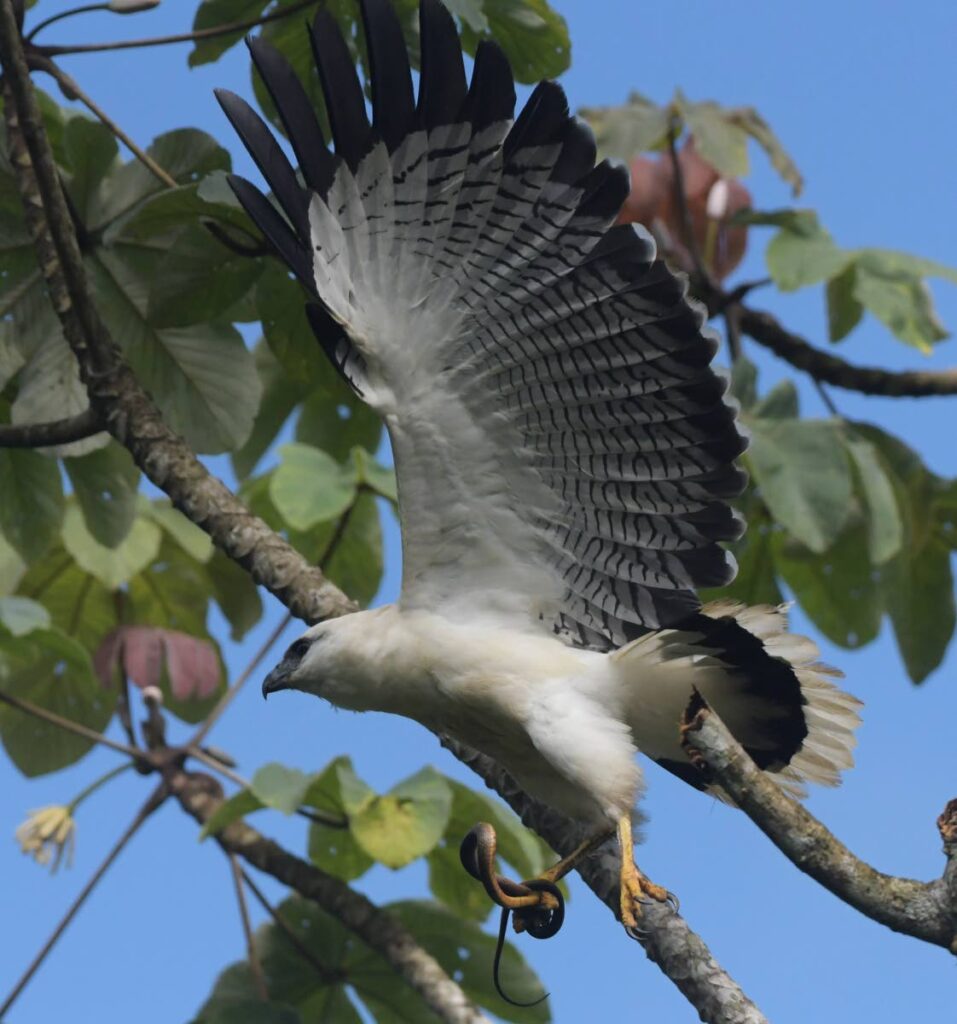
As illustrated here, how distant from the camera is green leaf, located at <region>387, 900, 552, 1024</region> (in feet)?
15.8

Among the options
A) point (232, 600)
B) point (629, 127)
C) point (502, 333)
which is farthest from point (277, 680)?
point (629, 127)

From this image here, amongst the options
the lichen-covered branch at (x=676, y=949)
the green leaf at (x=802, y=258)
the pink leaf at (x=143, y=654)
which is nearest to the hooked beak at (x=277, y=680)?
the lichen-covered branch at (x=676, y=949)

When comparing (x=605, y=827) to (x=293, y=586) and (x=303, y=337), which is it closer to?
(x=293, y=586)

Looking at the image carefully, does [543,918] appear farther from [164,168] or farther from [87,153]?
[87,153]

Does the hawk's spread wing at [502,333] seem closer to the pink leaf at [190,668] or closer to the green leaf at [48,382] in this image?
the green leaf at [48,382]

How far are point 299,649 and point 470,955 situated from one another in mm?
1668

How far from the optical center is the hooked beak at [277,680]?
3.58m

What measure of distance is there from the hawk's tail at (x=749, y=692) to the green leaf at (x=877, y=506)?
1.25 m

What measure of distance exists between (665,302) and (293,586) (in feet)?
3.77

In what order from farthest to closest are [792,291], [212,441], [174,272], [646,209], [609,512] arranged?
[646,209] < [792,291] < [212,441] < [174,272] < [609,512]

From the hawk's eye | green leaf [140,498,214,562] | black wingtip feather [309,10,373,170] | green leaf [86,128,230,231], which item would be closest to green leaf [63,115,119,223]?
green leaf [86,128,230,231]

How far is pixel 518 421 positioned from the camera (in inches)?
129

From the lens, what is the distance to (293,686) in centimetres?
360

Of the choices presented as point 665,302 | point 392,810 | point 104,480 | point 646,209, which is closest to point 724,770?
point 665,302
